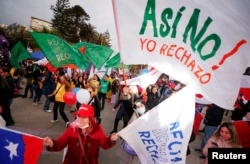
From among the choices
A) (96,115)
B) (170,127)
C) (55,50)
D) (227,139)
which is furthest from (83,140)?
(55,50)

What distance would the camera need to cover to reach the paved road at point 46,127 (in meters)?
3.92

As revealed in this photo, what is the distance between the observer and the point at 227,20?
209cm

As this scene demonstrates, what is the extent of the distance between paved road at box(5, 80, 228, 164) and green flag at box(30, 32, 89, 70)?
1908mm

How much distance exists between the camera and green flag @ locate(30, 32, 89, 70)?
5.24 m

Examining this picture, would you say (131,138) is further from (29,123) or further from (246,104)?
Answer: (246,104)

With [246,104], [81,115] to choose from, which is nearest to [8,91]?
[81,115]

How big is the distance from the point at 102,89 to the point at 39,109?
2810 mm

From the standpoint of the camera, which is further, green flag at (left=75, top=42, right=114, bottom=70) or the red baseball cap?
green flag at (left=75, top=42, right=114, bottom=70)

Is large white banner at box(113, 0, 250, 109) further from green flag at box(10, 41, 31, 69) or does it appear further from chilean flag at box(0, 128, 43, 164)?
green flag at box(10, 41, 31, 69)

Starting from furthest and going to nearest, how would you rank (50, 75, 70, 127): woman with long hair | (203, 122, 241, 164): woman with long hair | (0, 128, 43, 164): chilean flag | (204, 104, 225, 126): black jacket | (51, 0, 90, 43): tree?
(51, 0, 90, 43): tree → (50, 75, 70, 127): woman with long hair → (204, 104, 225, 126): black jacket → (203, 122, 241, 164): woman with long hair → (0, 128, 43, 164): chilean flag

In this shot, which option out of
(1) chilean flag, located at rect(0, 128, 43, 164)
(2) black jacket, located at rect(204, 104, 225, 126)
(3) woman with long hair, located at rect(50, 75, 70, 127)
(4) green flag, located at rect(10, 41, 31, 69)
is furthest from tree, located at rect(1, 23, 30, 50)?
(1) chilean flag, located at rect(0, 128, 43, 164)

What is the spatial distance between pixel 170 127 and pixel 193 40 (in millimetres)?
1125

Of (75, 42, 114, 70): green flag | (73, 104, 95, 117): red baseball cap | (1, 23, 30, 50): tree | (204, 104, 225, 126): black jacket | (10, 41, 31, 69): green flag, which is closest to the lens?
(73, 104, 95, 117): red baseball cap

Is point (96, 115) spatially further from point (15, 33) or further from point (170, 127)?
point (15, 33)
